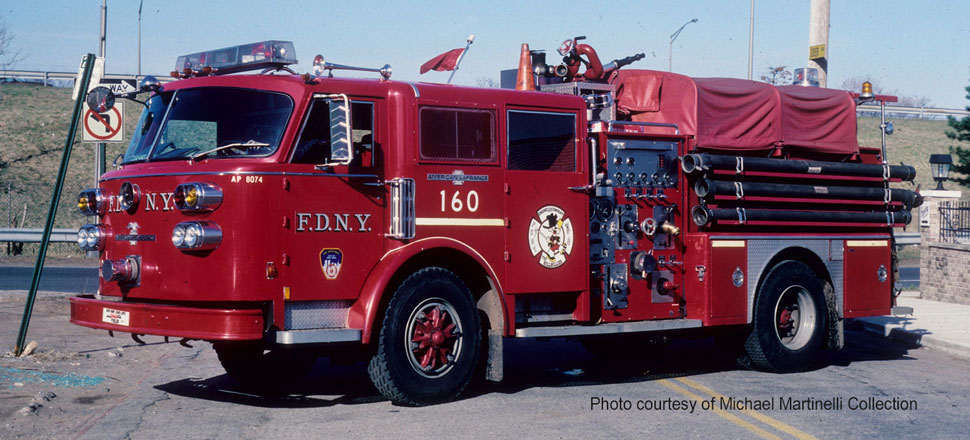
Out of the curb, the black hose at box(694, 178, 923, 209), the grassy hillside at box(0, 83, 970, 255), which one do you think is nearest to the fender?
the black hose at box(694, 178, 923, 209)

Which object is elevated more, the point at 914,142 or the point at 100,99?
the point at 914,142

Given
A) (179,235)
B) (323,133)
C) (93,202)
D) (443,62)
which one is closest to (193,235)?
(179,235)

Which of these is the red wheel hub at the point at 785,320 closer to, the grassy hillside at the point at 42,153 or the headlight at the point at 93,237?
the headlight at the point at 93,237

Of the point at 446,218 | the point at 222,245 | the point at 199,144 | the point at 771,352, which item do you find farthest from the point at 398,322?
the point at 771,352

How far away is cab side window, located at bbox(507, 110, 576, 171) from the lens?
8914 mm

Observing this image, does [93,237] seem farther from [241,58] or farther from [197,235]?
[241,58]

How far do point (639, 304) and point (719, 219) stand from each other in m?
1.25

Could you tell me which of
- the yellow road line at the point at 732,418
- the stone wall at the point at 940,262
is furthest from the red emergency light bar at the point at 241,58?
the stone wall at the point at 940,262

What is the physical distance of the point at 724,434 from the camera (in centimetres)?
720

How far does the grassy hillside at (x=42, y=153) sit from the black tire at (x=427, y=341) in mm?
22835

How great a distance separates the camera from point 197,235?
731 cm

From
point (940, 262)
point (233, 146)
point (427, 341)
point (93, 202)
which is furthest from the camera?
point (940, 262)

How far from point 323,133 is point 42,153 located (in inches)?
1749

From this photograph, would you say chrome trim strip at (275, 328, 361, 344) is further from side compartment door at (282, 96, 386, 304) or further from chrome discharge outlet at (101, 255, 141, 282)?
Answer: chrome discharge outlet at (101, 255, 141, 282)
